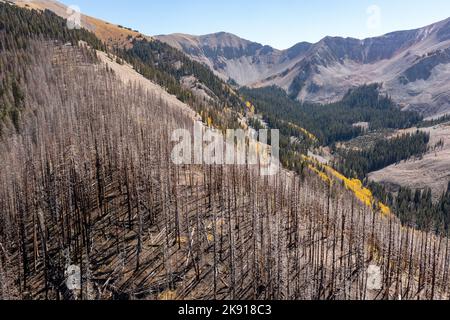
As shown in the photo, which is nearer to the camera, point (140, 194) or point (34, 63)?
point (140, 194)

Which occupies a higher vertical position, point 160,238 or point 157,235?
point 157,235

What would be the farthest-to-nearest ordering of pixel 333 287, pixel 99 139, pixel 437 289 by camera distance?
pixel 99 139 → pixel 437 289 → pixel 333 287

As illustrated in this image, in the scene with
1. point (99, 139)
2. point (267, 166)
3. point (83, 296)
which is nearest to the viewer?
point (83, 296)

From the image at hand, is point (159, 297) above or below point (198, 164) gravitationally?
below

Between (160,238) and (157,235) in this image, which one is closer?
(160,238)
